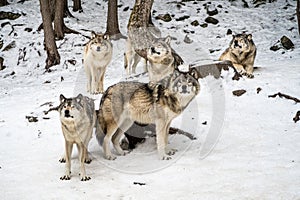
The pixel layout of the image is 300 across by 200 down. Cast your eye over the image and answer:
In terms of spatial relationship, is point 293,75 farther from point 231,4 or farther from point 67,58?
point 231,4

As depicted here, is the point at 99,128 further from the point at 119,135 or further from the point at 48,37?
the point at 48,37

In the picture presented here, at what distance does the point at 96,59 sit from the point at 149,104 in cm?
336

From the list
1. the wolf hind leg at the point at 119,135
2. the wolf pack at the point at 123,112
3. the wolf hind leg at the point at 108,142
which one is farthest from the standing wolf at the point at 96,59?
the wolf hind leg at the point at 108,142

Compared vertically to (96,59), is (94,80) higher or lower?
lower

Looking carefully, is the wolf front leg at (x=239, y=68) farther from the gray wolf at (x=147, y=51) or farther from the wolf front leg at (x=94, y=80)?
the wolf front leg at (x=94, y=80)

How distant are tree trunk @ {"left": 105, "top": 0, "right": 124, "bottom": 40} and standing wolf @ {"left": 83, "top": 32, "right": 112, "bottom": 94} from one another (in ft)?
19.1

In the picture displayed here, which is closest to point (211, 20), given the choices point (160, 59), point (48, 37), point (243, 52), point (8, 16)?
point (48, 37)

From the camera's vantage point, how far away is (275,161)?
5.02m

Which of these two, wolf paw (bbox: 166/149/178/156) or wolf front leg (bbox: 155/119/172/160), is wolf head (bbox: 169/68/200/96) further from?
wolf paw (bbox: 166/149/178/156)

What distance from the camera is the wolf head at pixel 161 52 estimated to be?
7109mm

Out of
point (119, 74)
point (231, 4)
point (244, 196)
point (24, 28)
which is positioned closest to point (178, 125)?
point (244, 196)

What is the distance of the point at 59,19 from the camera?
46.6 feet

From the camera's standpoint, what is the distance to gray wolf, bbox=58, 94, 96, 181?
16.1 feet

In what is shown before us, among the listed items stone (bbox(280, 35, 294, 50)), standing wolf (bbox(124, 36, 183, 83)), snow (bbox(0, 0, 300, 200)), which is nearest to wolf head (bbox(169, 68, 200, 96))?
snow (bbox(0, 0, 300, 200))
